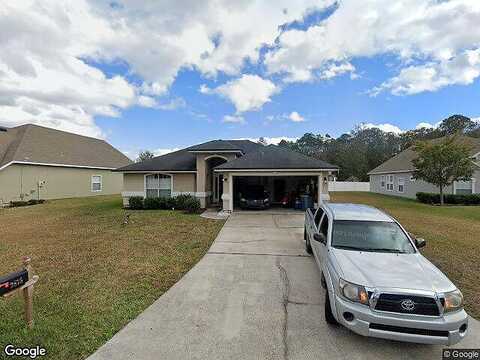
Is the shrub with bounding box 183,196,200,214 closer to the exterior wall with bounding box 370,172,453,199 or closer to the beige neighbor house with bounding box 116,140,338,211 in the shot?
the beige neighbor house with bounding box 116,140,338,211

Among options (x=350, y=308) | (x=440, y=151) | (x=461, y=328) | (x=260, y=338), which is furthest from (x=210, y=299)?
(x=440, y=151)

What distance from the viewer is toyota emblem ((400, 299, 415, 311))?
355 cm

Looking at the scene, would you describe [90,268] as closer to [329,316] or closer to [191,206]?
[329,316]

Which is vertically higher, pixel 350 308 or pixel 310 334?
pixel 350 308

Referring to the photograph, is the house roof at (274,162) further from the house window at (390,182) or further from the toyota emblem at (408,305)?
the house window at (390,182)

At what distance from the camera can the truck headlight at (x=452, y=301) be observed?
3.58 meters

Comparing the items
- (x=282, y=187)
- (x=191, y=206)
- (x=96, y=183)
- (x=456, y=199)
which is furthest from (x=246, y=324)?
(x=96, y=183)

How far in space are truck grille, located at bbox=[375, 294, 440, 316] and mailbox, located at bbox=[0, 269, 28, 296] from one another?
15.7 ft

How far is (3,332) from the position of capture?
4.02 m

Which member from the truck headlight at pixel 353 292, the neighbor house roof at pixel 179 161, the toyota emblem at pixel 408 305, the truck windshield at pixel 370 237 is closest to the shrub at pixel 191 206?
the neighbor house roof at pixel 179 161

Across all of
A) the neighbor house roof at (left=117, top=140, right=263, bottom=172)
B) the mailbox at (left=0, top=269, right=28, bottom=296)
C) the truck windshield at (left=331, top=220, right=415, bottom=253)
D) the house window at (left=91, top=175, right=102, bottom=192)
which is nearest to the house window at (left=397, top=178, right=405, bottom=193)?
the neighbor house roof at (left=117, top=140, right=263, bottom=172)

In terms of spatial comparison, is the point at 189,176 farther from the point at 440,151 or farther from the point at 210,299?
the point at 440,151

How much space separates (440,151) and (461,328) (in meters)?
20.0

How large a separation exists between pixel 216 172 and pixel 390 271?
12.9m
